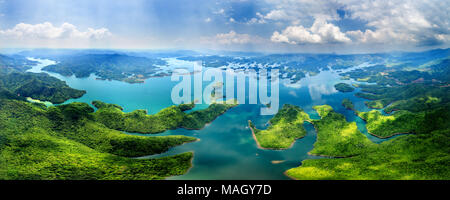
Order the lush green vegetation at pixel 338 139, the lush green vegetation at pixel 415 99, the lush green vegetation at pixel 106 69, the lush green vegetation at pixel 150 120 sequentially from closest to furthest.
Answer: the lush green vegetation at pixel 338 139 < the lush green vegetation at pixel 150 120 < the lush green vegetation at pixel 415 99 < the lush green vegetation at pixel 106 69

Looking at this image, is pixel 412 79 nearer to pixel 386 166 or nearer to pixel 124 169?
pixel 386 166

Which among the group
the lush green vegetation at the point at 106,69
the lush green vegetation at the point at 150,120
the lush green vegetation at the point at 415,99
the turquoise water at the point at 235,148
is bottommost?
the turquoise water at the point at 235,148

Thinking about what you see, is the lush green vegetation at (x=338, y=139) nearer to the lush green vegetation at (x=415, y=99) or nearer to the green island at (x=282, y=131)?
the green island at (x=282, y=131)

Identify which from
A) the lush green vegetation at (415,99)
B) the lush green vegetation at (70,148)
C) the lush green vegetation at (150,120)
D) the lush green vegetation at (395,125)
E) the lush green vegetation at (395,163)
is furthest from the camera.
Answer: the lush green vegetation at (415,99)

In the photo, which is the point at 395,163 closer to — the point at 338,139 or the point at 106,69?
the point at 338,139

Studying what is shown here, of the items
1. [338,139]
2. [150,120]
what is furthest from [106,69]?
[338,139]

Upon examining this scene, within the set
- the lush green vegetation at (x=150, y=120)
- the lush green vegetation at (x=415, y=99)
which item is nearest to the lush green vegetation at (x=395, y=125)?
the lush green vegetation at (x=415, y=99)

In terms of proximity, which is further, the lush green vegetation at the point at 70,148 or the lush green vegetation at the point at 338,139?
the lush green vegetation at the point at 338,139

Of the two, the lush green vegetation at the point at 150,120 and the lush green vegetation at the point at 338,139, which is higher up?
the lush green vegetation at the point at 150,120
